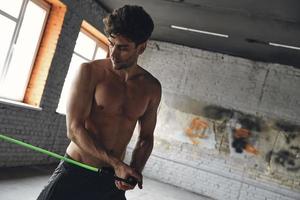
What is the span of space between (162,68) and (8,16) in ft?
13.0

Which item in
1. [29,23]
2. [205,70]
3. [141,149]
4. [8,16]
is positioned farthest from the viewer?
[205,70]

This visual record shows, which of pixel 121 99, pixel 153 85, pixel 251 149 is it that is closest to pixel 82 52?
pixel 251 149

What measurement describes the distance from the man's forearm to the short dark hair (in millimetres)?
597

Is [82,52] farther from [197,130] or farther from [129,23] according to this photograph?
[129,23]

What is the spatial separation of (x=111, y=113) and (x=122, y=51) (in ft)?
1.12

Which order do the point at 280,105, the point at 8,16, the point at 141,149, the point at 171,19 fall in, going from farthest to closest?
1. the point at 280,105
2. the point at 171,19
3. the point at 8,16
4. the point at 141,149

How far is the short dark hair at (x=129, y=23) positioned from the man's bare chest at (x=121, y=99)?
0.96 feet

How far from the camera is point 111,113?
1.74 meters

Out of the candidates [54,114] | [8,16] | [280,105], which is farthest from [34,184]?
[280,105]

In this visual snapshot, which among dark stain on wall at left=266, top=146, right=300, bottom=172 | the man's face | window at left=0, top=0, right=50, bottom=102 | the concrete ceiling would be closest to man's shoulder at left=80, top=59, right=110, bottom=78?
the man's face

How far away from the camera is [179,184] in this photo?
7242 millimetres

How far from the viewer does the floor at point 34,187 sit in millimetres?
3830

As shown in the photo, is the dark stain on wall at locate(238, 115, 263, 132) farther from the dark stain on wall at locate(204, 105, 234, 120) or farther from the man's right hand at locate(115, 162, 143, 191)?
the man's right hand at locate(115, 162, 143, 191)

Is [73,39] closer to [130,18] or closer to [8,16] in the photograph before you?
[8,16]
